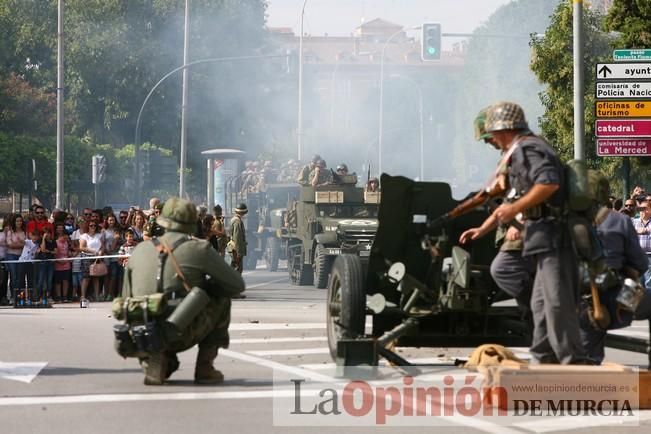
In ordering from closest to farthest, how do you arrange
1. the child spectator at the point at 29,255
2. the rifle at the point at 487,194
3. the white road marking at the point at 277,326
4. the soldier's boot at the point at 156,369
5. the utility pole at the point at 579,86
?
the rifle at the point at 487,194 → the soldier's boot at the point at 156,369 → the white road marking at the point at 277,326 → the utility pole at the point at 579,86 → the child spectator at the point at 29,255

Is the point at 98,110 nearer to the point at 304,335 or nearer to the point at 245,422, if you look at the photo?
the point at 304,335

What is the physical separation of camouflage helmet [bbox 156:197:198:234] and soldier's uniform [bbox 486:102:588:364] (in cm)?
275

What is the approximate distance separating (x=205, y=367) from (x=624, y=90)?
12.6 m

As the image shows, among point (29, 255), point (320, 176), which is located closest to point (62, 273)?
point (29, 255)

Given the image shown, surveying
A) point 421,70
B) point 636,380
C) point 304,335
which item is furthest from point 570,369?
point 421,70

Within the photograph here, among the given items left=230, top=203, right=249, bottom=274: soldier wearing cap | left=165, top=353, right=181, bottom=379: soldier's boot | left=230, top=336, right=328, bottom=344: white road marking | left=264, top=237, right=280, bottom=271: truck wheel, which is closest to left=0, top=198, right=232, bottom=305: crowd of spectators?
left=230, top=203, right=249, bottom=274: soldier wearing cap

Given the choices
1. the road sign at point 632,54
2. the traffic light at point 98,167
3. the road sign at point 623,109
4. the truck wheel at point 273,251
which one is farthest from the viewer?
the traffic light at point 98,167

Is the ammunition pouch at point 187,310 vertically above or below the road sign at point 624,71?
below

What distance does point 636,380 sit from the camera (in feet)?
32.4

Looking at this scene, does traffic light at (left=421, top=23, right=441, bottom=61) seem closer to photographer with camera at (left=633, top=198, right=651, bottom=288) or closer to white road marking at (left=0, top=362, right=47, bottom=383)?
photographer with camera at (left=633, top=198, right=651, bottom=288)

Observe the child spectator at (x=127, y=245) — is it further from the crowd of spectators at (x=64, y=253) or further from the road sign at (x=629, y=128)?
the road sign at (x=629, y=128)

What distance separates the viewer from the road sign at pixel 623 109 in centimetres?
2264

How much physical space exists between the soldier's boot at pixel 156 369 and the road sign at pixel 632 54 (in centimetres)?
1275

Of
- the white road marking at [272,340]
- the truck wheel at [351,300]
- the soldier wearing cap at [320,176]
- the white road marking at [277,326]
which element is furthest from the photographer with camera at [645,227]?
the truck wheel at [351,300]
